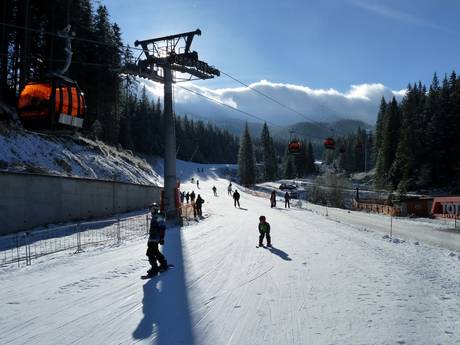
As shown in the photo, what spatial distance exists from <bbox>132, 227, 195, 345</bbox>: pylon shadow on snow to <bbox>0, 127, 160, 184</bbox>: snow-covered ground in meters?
13.1

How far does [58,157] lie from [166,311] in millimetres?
24936

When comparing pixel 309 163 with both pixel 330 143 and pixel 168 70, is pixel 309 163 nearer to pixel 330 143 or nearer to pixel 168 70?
pixel 330 143

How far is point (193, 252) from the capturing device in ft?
53.8

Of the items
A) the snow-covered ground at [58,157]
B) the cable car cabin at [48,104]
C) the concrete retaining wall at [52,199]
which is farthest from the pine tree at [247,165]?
the cable car cabin at [48,104]

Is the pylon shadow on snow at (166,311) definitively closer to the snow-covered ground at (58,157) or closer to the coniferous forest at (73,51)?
the coniferous forest at (73,51)

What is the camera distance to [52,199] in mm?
23766

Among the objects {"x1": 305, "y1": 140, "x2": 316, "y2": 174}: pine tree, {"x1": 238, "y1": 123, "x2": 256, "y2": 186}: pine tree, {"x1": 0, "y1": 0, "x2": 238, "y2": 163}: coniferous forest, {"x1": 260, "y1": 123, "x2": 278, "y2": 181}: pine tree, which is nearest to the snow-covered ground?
{"x1": 0, "y1": 0, "x2": 238, "y2": 163}: coniferous forest

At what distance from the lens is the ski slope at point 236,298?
295 inches

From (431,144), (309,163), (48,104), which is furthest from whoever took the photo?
(309,163)

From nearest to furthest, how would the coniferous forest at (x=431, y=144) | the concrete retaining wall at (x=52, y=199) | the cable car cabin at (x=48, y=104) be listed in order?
the cable car cabin at (x=48, y=104)
the concrete retaining wall at (x=52, y=199)
the coniferous forest at (x=431, y=144)

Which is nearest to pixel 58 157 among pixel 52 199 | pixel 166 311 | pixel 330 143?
pixel 52 199

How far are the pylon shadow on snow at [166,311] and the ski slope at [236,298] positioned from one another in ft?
0.07

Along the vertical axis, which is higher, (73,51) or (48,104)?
(73,51)

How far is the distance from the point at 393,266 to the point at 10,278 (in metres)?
10.9
